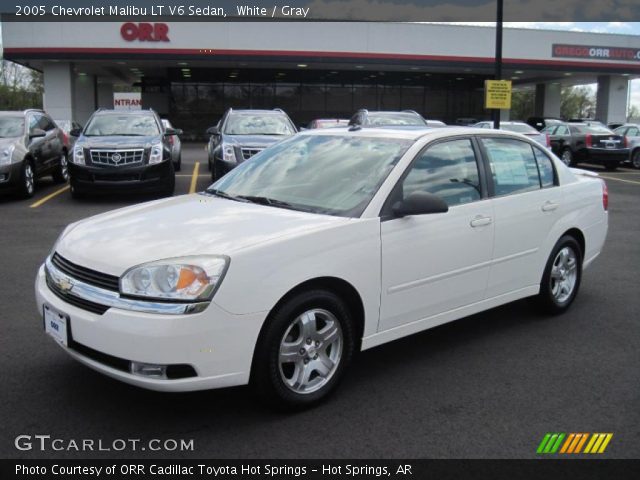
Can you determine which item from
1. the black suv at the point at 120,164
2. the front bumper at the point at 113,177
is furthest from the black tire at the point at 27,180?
the front bumper at the point at 113,177

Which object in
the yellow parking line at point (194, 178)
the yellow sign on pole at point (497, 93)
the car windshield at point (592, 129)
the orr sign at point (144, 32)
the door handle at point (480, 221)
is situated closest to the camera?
the door handle at point (480, 221)

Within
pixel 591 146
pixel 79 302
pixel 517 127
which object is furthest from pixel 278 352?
pixel 591 146

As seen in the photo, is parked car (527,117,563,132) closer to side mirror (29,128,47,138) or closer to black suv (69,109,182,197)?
black suv (69,109,182,197)

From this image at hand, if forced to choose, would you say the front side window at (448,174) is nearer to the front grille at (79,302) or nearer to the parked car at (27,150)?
the front grille at (79,302)

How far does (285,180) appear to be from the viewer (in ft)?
14.8

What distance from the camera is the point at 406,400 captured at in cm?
380

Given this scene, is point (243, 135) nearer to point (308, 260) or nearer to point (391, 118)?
point (391, 118)

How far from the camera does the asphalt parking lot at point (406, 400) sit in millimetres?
3291

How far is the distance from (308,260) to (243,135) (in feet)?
31.0

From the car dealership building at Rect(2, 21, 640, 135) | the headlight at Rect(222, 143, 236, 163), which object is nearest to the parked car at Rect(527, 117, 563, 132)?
the car dealership building at Rect(2, 21, 640, 135)

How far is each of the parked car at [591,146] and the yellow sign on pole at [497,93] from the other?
5049 mm

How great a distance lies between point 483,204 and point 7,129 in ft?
35.5

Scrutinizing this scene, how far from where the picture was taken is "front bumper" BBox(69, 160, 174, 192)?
37.6 ft

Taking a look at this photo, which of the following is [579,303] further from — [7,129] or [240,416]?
[7,129]
